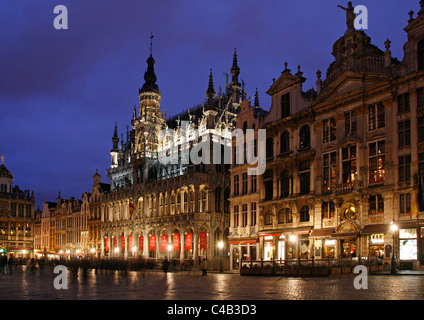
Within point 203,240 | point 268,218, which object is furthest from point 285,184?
point 203,240

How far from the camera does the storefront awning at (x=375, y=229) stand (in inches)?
1511

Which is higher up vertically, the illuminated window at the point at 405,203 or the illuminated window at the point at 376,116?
the illuminated window at the point at 376,116

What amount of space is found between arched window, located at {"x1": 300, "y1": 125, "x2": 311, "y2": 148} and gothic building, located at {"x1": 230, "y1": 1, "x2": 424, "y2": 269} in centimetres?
10

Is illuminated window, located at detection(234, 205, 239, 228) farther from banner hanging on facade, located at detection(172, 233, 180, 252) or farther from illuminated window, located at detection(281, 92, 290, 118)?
banner hanging on facade, located at detection(172, 233, 180, 252)

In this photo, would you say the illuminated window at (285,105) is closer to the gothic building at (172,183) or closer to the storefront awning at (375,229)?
the storefront awning at (375,229)

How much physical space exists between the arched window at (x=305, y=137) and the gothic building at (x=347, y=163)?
0.10 m

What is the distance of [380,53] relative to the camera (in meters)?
43.3

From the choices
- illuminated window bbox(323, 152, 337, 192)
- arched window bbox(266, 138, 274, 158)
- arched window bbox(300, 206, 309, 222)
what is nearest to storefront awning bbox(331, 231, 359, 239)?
illuminated window bbox(323, 152, 337, 192)

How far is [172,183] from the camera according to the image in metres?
69.6

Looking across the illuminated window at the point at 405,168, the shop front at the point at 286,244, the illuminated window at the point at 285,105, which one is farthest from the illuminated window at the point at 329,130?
the shop front at the point at 286,244

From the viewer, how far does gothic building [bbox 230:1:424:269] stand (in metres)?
38.0
